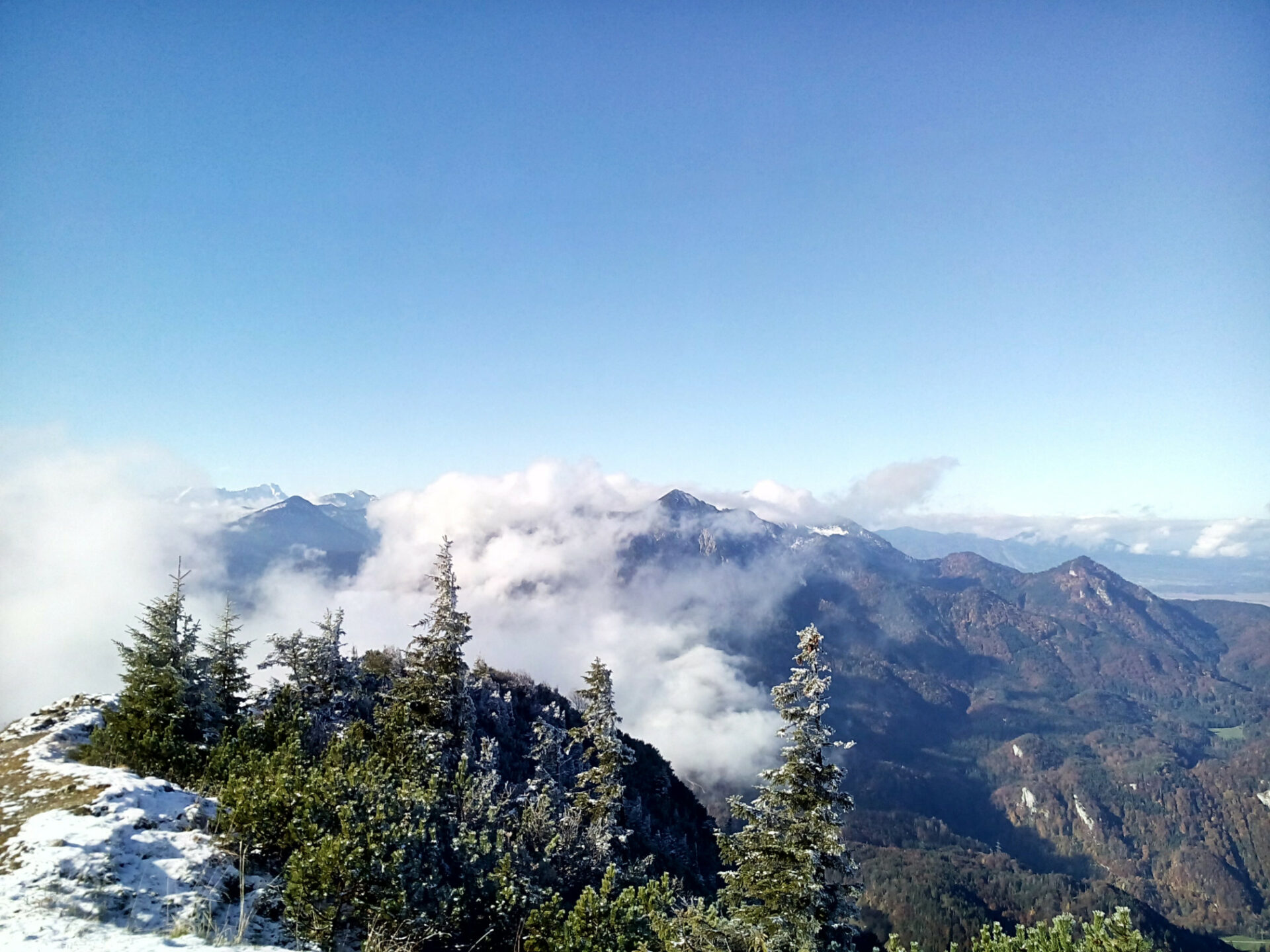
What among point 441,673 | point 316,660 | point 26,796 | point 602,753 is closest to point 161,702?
point 26,796

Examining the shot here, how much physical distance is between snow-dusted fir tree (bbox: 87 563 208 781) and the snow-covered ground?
231 centimetres

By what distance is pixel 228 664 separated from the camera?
26516 millimetres

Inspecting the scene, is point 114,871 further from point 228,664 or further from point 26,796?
point 228,664

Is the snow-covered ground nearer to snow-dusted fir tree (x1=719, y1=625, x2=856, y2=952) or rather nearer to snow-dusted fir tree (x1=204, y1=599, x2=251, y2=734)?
snow-dusted fir tree (x1=719, y1=625, x2=856, y2=952)

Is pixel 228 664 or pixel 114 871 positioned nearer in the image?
pixel 114 871

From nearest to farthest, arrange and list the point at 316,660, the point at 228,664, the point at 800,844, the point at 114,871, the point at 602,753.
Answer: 1. the point at 114,871
2. the point at 800,844
3. the point at 228,664
4. the point at 316,660
5. the point at 602,753

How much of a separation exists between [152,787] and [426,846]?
22.2 ft

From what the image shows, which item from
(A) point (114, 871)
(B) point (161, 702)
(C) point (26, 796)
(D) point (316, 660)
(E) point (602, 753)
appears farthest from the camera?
(E) point (602, 753)

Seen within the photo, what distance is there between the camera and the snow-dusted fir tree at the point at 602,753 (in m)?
37.6

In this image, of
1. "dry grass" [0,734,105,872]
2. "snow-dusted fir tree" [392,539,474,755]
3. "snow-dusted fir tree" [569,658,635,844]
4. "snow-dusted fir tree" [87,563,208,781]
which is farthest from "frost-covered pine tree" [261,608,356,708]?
"dry grass" [0,734,105,872]

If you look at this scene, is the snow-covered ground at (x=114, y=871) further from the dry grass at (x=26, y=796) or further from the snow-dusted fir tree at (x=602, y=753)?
the snow-dusted fir tree at (x=602, y=753)

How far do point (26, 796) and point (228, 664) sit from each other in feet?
42.0

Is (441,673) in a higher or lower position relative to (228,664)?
lower

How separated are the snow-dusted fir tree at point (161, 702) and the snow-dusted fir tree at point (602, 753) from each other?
2210 centimetres
